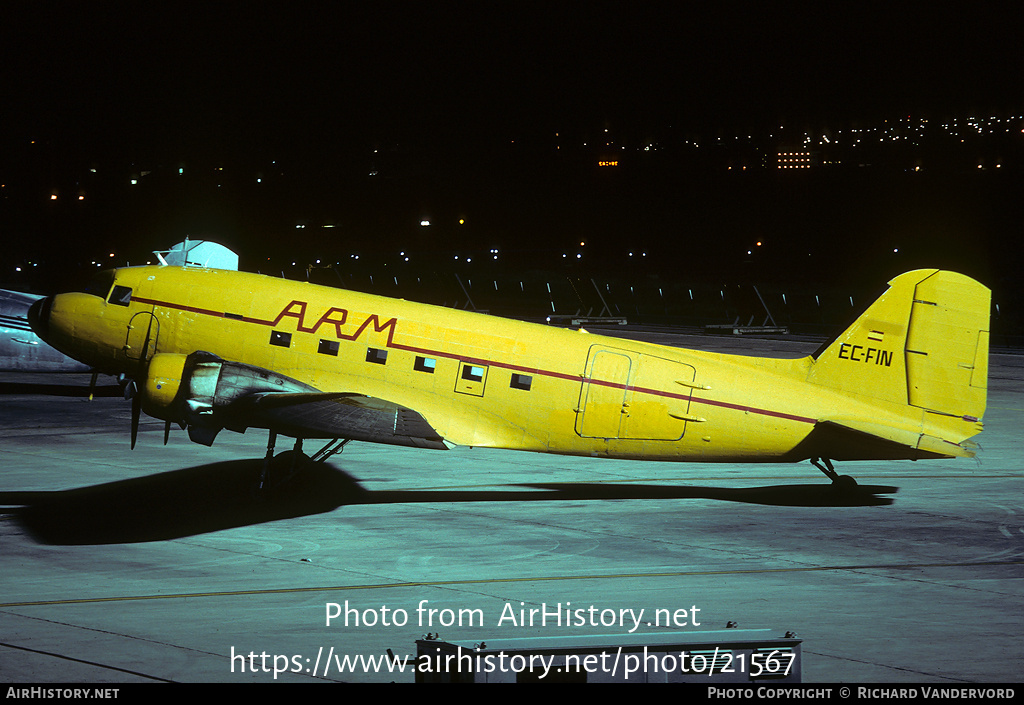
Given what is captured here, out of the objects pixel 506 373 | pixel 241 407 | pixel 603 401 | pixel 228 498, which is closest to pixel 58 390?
pixel 228 498

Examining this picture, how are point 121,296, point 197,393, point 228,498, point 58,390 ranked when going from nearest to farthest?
point 197,393, point 228,498, point 121,296, point 58,390

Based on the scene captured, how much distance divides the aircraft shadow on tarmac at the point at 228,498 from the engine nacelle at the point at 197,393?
73.3 inches

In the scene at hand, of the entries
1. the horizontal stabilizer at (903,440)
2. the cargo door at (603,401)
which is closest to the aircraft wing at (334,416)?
the cargo door at (603,401)

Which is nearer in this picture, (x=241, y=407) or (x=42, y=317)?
(x=241, y=407)

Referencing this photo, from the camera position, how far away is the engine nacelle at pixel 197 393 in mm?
17609

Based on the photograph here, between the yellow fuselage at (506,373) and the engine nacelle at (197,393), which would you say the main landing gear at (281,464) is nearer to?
the engine nacelle at (197,393)

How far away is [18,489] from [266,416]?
6682 millimetres

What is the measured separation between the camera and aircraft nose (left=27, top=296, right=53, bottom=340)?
21.8m

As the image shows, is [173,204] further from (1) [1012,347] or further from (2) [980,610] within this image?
(2) [980,610]

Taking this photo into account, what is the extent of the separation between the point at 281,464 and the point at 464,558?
763 cm

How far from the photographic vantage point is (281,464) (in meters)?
21.8

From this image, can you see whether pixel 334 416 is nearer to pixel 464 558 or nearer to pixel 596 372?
pixel 464 558

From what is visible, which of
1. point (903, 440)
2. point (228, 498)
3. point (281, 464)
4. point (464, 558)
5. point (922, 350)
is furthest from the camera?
point (281, 464)
